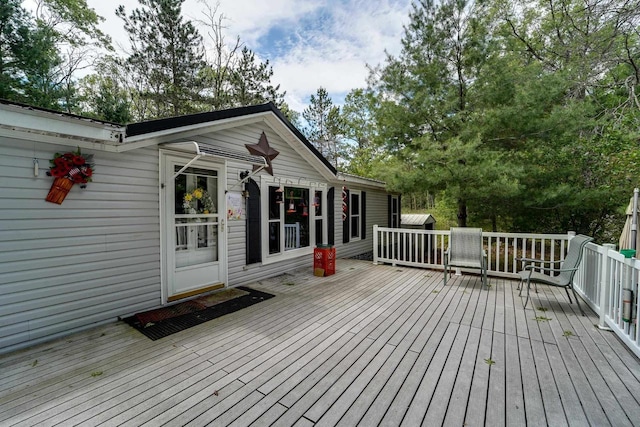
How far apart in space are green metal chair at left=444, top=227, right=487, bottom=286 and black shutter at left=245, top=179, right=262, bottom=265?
3570 millimetres

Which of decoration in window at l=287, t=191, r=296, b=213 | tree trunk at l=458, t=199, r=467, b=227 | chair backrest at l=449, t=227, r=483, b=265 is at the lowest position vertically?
chair backrest at l=449, t=227, r=483, b=265

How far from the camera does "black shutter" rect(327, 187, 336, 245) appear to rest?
23.1 ft

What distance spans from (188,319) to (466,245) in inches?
188

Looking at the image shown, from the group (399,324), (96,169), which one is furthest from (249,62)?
(399,324)

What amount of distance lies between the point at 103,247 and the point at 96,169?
0.95 meters

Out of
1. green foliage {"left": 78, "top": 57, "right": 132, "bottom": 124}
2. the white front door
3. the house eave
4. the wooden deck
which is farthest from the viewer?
green foliage {"left": 78, "top": 57, "right": 132, "bottom": 124}

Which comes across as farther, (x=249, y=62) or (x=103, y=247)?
(x=249, y=62)

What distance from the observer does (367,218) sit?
29.4 feet

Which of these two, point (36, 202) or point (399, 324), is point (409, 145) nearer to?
A: point (399, 324)

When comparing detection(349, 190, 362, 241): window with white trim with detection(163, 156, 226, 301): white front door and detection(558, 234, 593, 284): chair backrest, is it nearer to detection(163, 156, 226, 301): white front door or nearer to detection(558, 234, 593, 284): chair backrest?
detection(163, 156, 226, 301): white front door

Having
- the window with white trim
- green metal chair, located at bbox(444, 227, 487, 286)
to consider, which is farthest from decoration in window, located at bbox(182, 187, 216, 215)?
the window with white trim

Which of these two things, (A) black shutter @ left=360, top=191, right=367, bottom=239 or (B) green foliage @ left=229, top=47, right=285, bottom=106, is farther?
(B) green foliage @ left=229, top=47, right=285, bottom=106

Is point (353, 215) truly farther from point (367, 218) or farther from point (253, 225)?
point (253, 225)

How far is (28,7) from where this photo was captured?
29.0ft
